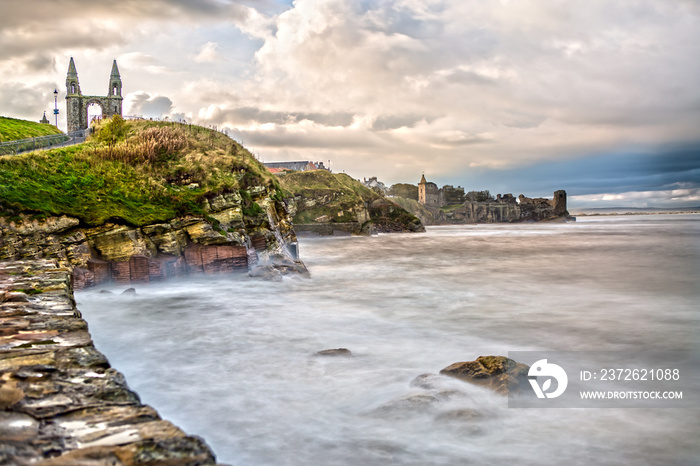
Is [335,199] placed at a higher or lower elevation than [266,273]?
higher

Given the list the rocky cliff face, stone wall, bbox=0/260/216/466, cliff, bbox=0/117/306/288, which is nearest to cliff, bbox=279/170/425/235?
cliff, bbox=0/117/306/288

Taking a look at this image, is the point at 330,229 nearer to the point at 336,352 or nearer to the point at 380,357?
the point at 336,352

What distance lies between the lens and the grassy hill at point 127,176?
1449 centimetres

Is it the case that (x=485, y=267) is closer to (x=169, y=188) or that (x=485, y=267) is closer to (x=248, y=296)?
(x=248, y=296)

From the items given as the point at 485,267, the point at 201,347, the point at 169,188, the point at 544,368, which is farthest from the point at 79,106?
the point at 544,368

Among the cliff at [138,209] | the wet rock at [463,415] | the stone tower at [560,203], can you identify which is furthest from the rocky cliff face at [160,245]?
the stone tower at [560,203]

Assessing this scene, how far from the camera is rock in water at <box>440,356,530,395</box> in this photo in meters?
6.61

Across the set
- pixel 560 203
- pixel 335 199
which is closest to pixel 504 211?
pixel 560 203

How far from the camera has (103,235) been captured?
14539 mm

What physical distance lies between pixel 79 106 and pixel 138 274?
60.6 m

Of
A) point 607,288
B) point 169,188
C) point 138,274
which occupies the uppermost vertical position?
point 169,188

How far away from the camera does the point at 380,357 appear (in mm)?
9016

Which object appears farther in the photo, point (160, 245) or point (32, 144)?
point (32, 144)

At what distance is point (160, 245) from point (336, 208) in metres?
55.1
